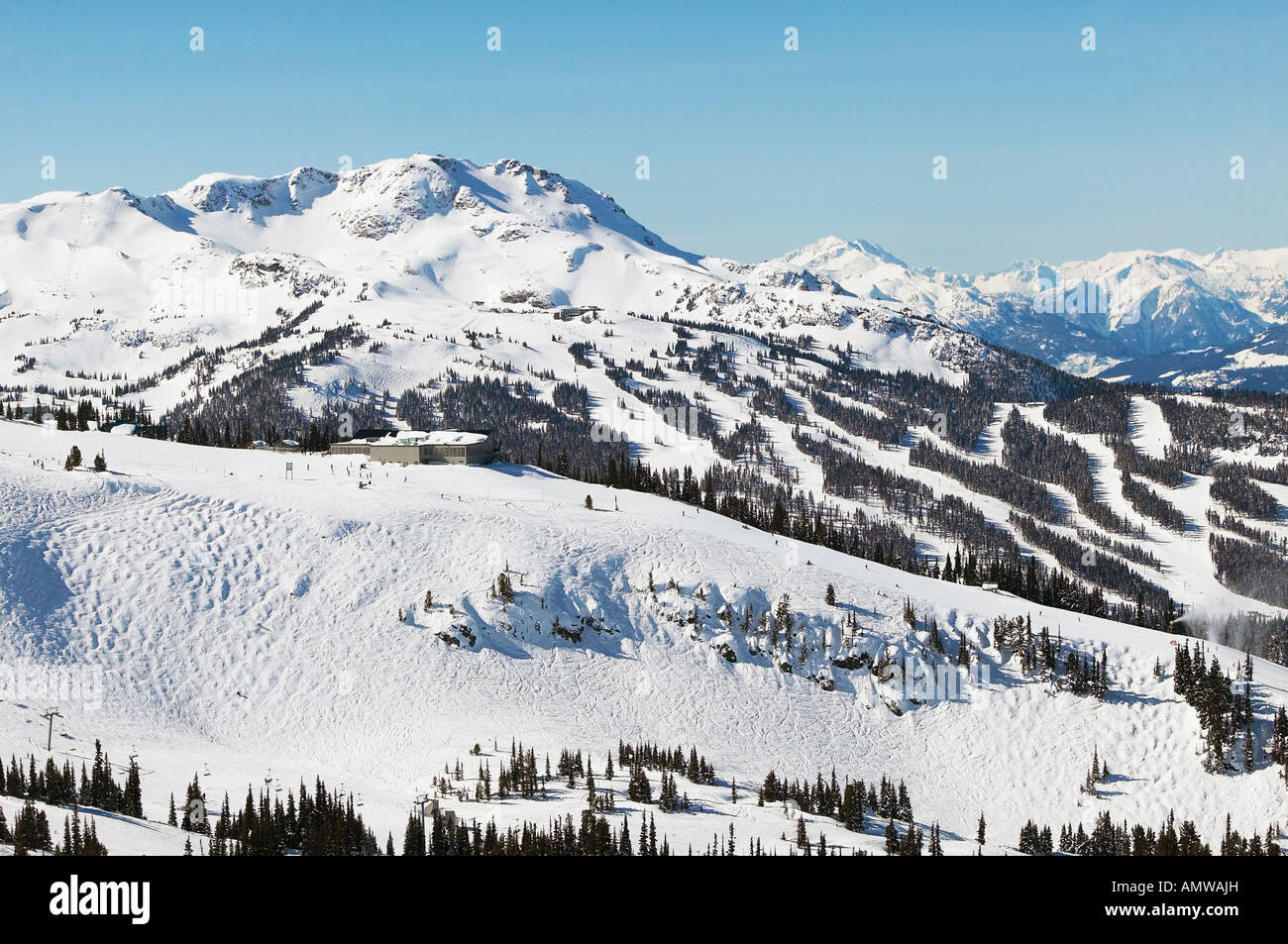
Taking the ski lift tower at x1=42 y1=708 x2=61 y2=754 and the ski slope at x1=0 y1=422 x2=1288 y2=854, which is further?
the ski slope at x1=0 y1=422 x2=1288 y2=854

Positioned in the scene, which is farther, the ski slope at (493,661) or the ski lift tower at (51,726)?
the ski slope at (493,661)

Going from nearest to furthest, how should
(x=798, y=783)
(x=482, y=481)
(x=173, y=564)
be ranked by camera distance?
(x=798, y=783) < (x=173, y=564) < (x=482, y=481)

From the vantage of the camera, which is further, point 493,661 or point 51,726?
point 493,661

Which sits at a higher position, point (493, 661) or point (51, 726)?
point (493, 661)
